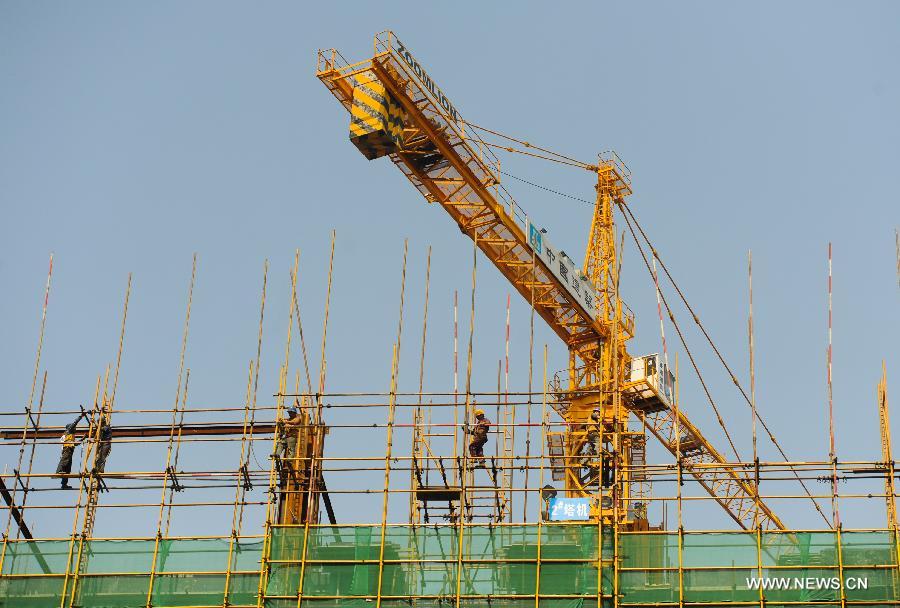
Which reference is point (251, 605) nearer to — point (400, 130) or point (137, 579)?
point (137, 579)

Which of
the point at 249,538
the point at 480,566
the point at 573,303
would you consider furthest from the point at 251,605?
the point at 573,303

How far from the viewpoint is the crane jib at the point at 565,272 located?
53.9 meters

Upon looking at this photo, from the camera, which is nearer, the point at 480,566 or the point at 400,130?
the point at 480,566

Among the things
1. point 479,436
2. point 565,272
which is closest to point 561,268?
point 565,272

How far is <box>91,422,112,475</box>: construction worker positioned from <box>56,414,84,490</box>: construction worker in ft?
2.01

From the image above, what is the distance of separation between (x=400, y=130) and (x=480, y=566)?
1795 centimetres

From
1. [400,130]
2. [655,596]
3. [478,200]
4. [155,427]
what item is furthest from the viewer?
[478,200]

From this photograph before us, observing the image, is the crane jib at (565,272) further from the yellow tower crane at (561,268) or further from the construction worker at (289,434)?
the construction worker at (289,434)

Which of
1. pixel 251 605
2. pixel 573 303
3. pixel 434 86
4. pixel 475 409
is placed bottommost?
pixel 251 605

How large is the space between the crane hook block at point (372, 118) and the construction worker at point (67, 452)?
43.4ft

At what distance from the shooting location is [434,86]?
162ft

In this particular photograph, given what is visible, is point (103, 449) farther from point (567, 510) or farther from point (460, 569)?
point (567, 510)

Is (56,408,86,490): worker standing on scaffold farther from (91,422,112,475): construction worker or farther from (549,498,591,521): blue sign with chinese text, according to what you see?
(549,498,591,521): blue sign with chinese text

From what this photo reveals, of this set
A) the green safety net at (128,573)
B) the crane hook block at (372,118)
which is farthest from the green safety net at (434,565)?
the crane hook block at (372,118)
